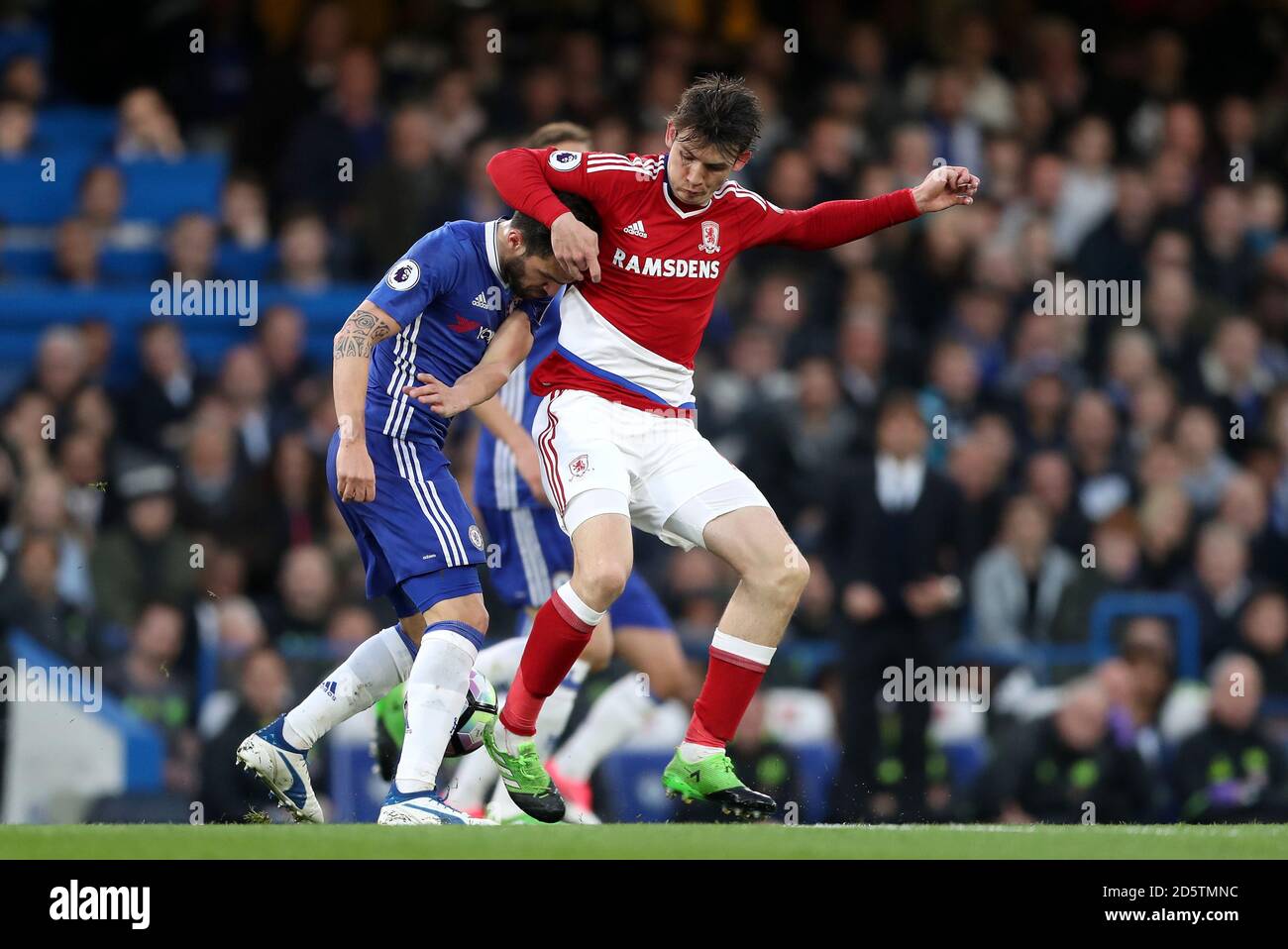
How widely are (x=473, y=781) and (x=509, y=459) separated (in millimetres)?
1476

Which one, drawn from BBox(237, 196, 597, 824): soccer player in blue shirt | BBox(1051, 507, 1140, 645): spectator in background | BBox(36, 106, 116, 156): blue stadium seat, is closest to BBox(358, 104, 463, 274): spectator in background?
BBox(36, 106, 116, 156): blue stadium seat

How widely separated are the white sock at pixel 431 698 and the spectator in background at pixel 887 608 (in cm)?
428

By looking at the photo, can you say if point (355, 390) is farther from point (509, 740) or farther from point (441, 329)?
point (509, 740)

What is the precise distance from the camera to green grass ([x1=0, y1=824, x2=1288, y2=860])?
5.85m

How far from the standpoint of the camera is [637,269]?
7.23 metres

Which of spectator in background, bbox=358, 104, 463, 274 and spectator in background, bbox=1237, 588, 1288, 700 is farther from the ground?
spectator in background, bbox=358, 104, 463, 274

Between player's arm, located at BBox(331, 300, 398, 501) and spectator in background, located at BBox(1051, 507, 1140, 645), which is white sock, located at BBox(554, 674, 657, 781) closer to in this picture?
player's arm, located at BBox(331, 300, 398, 501)

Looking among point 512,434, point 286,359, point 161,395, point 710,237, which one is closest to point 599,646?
point 512,434

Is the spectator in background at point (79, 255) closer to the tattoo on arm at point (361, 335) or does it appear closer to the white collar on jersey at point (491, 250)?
the white collar on jersey at point (491, 250)

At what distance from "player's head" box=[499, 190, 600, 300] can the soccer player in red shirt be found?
0.06m

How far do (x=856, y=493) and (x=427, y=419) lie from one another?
4.48m

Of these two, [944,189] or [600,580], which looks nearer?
[600,580]

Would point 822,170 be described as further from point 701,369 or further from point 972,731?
point 972,731

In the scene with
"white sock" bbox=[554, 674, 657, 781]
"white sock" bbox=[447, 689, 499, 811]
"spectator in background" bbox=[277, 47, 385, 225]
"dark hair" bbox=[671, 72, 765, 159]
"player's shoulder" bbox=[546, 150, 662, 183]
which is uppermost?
"spectator in background" bbox=[277, 47, 385, 225]
